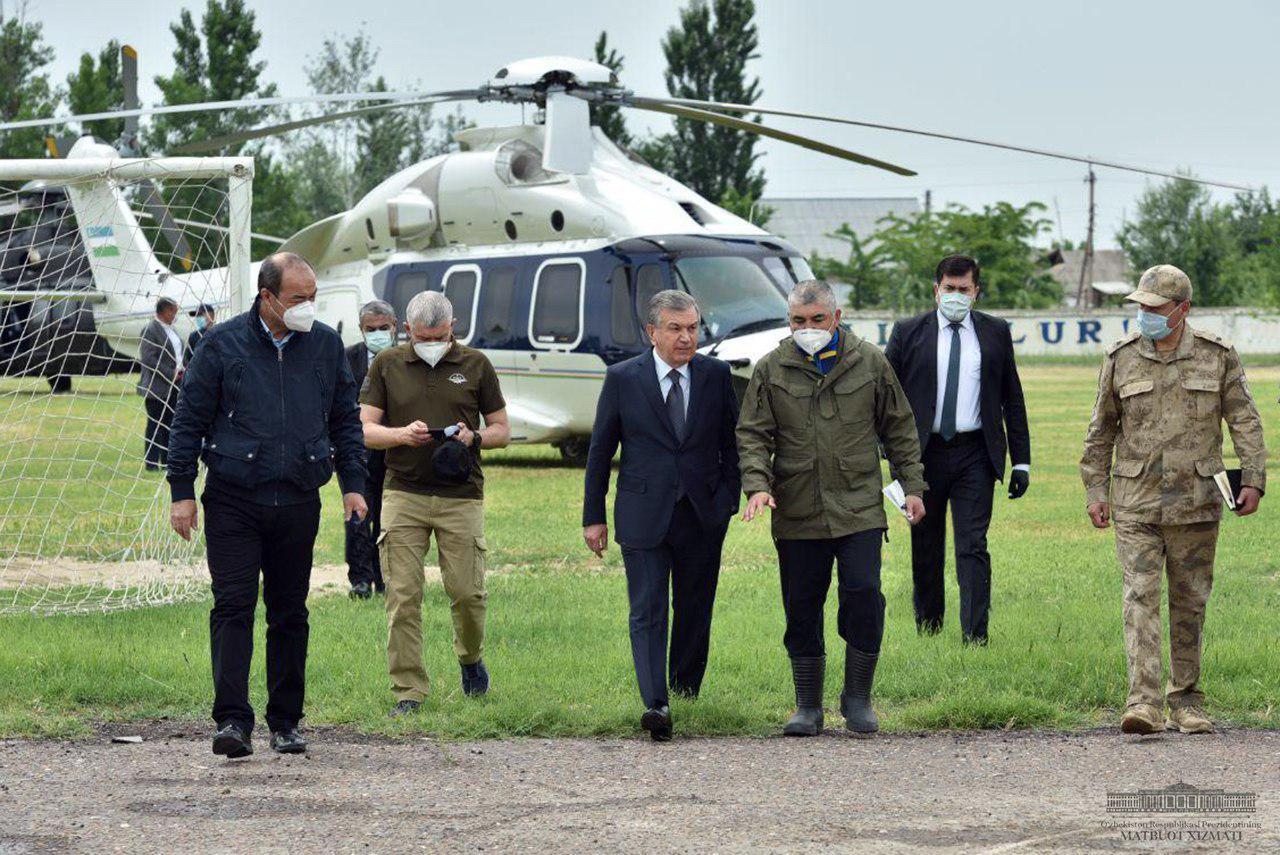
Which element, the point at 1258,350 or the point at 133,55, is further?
the point at 1258,350

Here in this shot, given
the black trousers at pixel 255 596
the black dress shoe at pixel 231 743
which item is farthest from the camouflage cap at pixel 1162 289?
the black dress shoe at pixel 231 743

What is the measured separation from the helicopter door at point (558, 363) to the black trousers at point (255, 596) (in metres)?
12.2

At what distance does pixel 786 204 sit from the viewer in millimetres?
109688

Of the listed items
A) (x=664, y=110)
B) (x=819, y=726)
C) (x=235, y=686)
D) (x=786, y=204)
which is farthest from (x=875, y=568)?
(x=786, y=204)

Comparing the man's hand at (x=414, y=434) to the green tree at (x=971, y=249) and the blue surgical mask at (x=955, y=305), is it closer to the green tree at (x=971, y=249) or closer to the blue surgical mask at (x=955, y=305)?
the blue surgical mask at (x=955, y=305)

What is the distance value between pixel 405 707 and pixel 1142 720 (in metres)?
3.19

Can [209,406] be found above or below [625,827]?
above

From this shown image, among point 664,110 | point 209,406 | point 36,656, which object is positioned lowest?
point 36,656

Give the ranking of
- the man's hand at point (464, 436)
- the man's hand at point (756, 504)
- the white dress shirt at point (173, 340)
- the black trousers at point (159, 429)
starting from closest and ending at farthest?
the man's hand at point (756, 504), the man's hand at point (464, 436), the black trousers at point (159, 429), the white dress shirt at point (173, 340)

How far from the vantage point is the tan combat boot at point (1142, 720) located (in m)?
7.39

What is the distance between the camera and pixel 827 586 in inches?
308

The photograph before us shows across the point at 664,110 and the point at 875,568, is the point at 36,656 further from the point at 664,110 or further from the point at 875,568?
the point at 664,110

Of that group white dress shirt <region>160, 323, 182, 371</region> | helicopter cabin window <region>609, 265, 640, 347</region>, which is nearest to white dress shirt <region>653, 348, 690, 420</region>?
helicopter cabin window <region>609, 265, 640, 347</region>

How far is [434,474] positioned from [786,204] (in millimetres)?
102940
